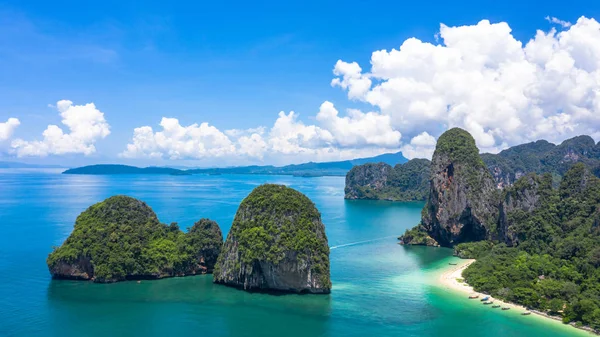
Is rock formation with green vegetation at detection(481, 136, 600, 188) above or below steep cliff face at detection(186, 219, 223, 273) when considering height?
above

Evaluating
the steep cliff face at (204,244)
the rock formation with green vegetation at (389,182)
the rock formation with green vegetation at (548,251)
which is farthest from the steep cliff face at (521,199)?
the rock formation with green vegetation at (389,182)

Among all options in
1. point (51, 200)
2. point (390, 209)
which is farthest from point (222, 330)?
point (51, 200)

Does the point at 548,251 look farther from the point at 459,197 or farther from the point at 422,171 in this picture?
the point at 422,171

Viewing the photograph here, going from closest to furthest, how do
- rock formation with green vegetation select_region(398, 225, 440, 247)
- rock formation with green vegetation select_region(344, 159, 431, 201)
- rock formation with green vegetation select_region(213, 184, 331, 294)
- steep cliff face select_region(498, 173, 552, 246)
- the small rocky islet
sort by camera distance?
rock formation with green vegetation select_region(213, 184, 331, 294), the small rocky islet, steep cliff face select_region(498, 173, 552, 246), rock formation with green vegetation select_region(398, 225, 440, 247), rock formation with green vegetation select_region(344, 159, 431, 201)

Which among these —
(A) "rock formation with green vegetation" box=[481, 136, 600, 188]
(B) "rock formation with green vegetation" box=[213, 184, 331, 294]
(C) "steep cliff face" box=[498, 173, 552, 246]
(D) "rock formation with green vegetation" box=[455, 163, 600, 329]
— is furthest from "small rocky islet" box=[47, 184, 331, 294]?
(A) "rock formation with green vegetation" box=[481, 136, 600, 188]

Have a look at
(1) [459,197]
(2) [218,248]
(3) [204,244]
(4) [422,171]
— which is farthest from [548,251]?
(4) [422,171]

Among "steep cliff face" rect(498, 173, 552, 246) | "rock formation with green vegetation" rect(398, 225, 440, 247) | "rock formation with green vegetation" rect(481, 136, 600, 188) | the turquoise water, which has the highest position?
"rock formation with green vegetation" rect(481, 136, 600, 188)

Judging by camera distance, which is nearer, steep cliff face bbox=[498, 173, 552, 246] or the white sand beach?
the white sand beach

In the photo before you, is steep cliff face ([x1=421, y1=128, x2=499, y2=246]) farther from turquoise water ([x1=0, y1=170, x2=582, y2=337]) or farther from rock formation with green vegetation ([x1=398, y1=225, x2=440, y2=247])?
turquoise water ([x1=0, y1=170, x2=582, y2=337])
